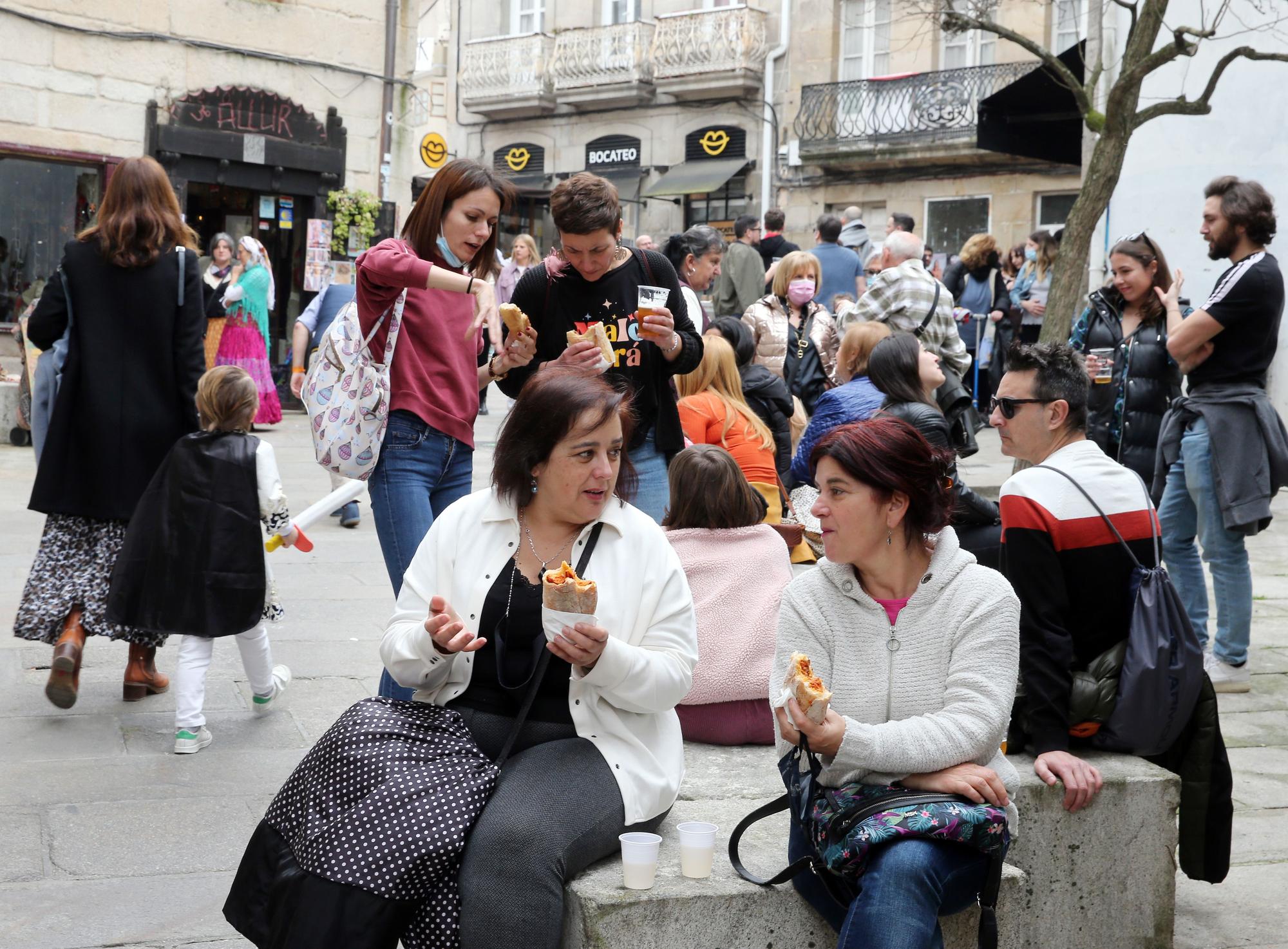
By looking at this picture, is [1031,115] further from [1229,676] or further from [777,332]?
[1229,676]

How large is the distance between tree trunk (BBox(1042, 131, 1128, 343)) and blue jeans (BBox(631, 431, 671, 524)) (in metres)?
4.86

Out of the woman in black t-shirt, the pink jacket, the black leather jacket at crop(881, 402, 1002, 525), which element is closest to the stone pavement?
the pink jacket

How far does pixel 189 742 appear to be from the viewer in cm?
490

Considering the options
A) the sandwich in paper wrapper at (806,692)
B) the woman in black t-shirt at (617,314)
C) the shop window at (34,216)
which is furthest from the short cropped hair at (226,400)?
the shop window at (34,216)

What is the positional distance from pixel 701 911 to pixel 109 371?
141 inches

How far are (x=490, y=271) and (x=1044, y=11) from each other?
913 inches

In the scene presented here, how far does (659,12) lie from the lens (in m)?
31.3

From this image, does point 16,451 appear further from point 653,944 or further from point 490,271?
point 653,944

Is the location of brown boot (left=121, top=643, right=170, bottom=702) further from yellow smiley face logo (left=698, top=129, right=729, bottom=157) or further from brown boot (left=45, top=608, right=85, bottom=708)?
yellow smiley face logo (left=698, top=129, right=729, bottom=157)

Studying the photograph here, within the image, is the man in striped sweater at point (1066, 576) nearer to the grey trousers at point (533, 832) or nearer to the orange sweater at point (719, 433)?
the grey trousers at point (533, 832)

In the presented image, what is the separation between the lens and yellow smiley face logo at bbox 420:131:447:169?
18.0 metres

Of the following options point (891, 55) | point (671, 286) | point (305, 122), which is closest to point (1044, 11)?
point (891, 55)

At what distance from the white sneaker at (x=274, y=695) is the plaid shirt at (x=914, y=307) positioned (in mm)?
3826

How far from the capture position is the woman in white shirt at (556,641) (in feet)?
9.48
